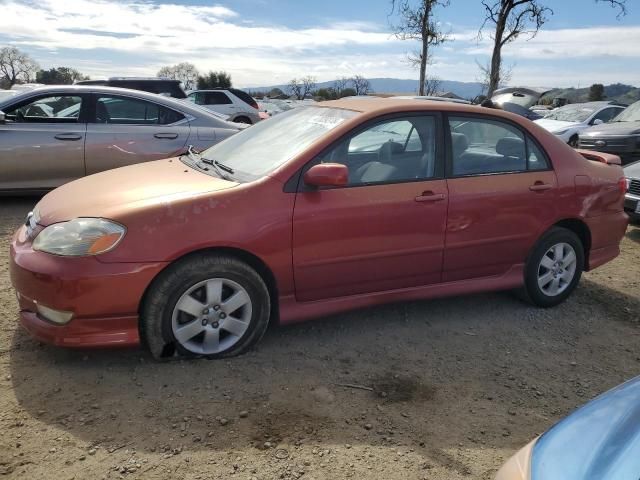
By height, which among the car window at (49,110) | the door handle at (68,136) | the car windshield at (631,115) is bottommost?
the door handle at (68,136)

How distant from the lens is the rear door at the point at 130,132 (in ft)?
22.2

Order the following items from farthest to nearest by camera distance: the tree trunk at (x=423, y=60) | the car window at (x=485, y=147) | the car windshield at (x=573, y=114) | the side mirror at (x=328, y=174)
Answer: the tree trunk at (x=423, y=60), the car windshield at (x=573, y=114), the car window at (x=485, y=147), the side mirror at (x=328, y=174)

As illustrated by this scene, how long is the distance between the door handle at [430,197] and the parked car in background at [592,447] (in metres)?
1.99

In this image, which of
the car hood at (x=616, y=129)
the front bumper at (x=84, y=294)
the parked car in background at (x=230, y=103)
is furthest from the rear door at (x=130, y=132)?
the parked car in background at (x=230, y=103)

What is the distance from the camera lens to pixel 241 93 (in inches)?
720

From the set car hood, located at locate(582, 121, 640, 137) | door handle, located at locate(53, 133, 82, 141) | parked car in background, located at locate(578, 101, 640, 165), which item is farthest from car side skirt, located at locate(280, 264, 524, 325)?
car hood, located at locate(582, 121, 640, 137)

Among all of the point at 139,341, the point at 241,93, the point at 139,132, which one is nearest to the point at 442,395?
the point at 139,341

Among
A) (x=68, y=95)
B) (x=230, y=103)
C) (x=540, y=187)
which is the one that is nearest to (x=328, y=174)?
(x=540, y=187)

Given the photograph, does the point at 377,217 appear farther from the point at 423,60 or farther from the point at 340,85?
the point at 340,85

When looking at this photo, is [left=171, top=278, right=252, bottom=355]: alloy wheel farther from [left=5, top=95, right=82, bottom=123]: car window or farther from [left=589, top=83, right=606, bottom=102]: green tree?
[left=589, top=83, right=606, bottom=102]: green tree

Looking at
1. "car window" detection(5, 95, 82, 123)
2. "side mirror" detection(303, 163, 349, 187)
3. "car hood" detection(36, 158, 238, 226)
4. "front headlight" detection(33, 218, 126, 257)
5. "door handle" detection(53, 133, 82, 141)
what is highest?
"car window" detection(5, 95, 82, 123)

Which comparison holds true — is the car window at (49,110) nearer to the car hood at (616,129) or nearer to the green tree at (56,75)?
the car hood at (616,129)

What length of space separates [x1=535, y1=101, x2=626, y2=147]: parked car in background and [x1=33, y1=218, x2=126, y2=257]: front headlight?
471 inches

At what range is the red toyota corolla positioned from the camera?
3.09 metres
